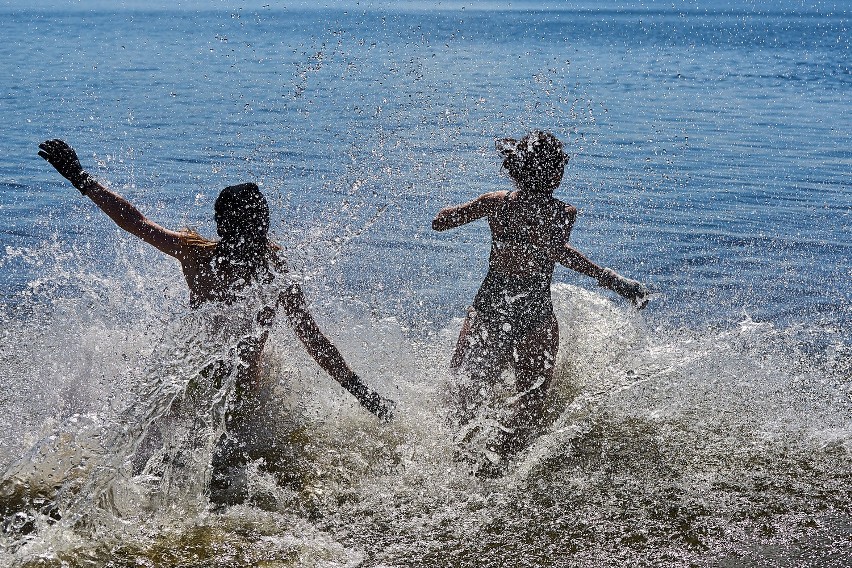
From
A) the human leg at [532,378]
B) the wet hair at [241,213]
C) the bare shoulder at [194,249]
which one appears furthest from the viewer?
the human leg at [532,378]

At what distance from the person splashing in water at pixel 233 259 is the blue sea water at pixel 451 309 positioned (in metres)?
0.31

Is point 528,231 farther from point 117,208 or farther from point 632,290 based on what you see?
point 117,208

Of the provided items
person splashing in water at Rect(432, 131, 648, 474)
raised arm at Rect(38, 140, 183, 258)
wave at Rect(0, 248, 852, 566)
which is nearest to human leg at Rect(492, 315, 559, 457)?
person splashing in water at Rect(432, 131, 648, 474)

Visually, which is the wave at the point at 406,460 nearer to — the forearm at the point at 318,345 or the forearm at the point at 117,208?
the forearm at the point at 318,345

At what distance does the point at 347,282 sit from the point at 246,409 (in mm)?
2882

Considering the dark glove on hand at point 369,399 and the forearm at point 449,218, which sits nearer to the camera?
the dark glove on hand at point 369,399

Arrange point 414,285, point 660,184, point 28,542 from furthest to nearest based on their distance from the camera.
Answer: point 660,184 → point 414,285 → point 28,542

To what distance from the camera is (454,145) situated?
13570mm

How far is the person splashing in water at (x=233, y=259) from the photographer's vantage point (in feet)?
16.0

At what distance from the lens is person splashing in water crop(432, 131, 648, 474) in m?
5.64

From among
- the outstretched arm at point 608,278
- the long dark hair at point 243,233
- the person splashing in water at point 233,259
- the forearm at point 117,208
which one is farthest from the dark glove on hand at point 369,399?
the outstretched arm at point 608,278

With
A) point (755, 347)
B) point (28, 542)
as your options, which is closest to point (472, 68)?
point (755, 347)

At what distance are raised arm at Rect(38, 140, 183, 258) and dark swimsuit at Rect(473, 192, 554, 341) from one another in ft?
6.08

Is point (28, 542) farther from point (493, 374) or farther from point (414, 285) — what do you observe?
point (414, 285)
